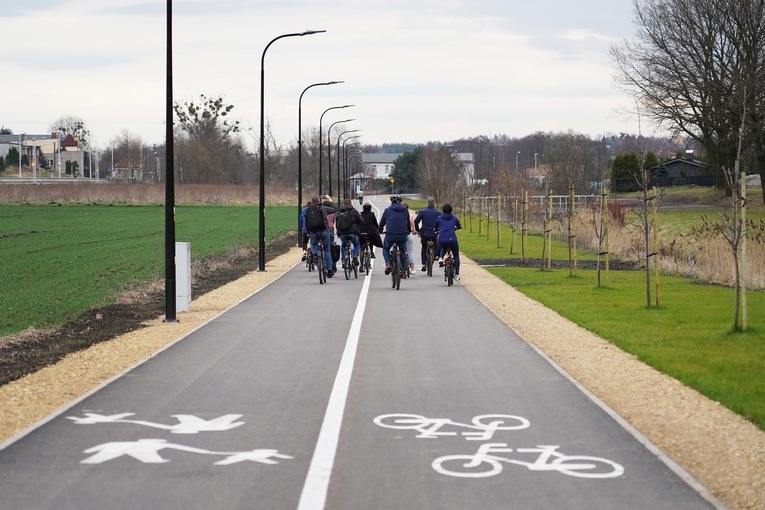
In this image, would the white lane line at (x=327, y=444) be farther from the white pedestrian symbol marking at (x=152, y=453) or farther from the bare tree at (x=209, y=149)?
the bare tree at (x=209, y=149)

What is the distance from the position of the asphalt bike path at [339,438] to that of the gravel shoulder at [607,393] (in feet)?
0.93

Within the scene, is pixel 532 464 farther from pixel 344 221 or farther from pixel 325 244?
pixel 344 221

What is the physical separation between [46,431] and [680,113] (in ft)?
188

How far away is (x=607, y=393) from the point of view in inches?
420

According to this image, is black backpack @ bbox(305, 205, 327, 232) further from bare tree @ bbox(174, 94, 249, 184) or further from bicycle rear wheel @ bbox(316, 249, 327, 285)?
bare tree @ bbox(174, 94, 249, 184)

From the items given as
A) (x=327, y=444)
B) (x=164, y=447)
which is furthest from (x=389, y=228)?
(x=164, y=447)

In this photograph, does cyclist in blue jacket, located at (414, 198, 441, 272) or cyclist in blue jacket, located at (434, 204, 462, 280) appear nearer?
cyclist in blue jacket, located at (434, 204, 462, 280)

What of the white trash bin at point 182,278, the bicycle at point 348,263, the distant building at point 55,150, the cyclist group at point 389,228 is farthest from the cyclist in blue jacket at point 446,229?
the distant building at point 55,150

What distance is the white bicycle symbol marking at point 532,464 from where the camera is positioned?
7.26 meters

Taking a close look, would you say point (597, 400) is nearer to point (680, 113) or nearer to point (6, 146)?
point (680, 113)

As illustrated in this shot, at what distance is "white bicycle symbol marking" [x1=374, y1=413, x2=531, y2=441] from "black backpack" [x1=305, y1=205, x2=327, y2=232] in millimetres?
15680

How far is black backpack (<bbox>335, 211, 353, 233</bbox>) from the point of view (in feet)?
84.5

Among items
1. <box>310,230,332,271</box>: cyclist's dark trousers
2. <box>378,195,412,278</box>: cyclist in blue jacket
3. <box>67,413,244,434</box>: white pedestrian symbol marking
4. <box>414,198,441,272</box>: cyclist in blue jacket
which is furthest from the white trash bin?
<box>67,413,244,434</box>: white pedestrian symbol marking

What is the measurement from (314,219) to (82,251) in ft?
50.1
